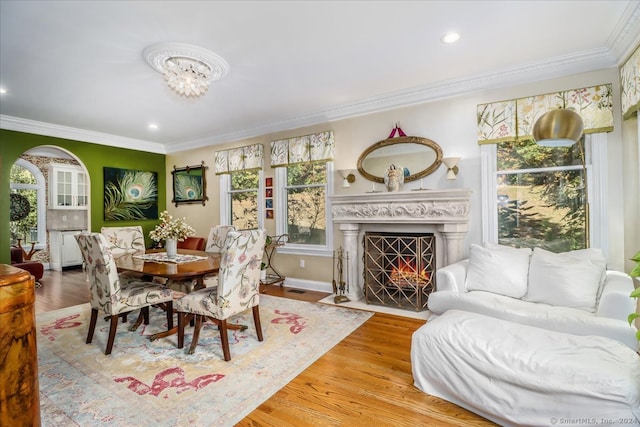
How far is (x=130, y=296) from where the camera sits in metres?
2.67

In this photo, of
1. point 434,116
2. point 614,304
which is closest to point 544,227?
point 614,304

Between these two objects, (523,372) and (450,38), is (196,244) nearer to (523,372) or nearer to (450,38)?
(450,38)

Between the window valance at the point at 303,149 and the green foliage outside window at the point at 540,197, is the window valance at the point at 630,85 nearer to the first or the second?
the green foliage outside window at the point at 540,197

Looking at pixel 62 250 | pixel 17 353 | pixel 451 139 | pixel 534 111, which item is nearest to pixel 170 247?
pixel 17 353

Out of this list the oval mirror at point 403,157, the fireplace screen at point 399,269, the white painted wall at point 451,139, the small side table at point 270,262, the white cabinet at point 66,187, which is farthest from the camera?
the white cabinet at point 66,187

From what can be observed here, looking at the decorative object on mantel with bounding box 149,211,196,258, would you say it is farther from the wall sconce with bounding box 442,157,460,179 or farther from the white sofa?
the wall sconce with bounding box 442,157,460,179

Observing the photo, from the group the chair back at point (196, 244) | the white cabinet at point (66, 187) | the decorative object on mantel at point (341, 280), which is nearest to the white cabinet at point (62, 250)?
the white cabinet at point (66, 187)

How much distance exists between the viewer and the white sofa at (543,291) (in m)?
2.07

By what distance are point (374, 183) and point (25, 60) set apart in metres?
3.73

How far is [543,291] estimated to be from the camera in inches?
101

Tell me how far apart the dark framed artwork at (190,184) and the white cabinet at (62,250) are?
257cm

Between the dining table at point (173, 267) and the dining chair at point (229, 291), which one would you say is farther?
the dining table at point (173, 267)

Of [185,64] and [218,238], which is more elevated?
[185,64]

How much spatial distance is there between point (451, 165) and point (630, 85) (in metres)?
1.50
